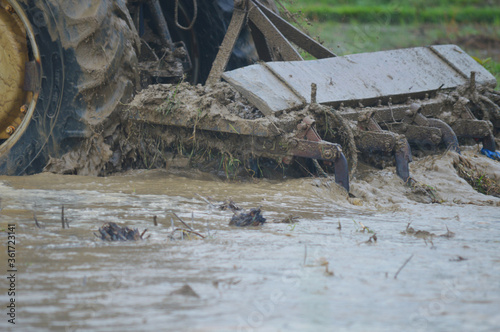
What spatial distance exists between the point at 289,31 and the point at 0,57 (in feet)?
7.56

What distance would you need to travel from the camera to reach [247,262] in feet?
7.19

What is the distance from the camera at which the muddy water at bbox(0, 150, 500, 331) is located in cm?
171

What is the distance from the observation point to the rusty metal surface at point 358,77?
3922 millimetres

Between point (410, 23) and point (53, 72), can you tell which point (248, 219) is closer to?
point (53, 72)

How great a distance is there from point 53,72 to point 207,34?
62.6 inches

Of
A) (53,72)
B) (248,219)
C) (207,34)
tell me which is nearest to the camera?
(248,219)

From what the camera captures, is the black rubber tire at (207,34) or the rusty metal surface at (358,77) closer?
the rusty metal surface at (358,77)

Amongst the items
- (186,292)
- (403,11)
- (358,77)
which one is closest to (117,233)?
(186,292)

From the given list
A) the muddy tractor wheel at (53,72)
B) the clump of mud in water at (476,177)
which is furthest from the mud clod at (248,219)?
the clump of mud in water at (476,177)

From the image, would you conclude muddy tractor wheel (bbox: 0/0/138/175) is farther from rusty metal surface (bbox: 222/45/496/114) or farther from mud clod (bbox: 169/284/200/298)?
mud clod (bbox: 169/284/200/298)

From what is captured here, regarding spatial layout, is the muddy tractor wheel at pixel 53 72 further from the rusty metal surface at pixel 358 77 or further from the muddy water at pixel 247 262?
the rusty metal surface at pixel 358 77

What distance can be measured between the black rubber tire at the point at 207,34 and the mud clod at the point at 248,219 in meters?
2.23

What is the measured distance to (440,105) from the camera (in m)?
4.62

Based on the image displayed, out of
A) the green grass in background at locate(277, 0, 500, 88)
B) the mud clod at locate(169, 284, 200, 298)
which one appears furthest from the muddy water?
the green grass in background at locate(277, 0, 500, 88)
